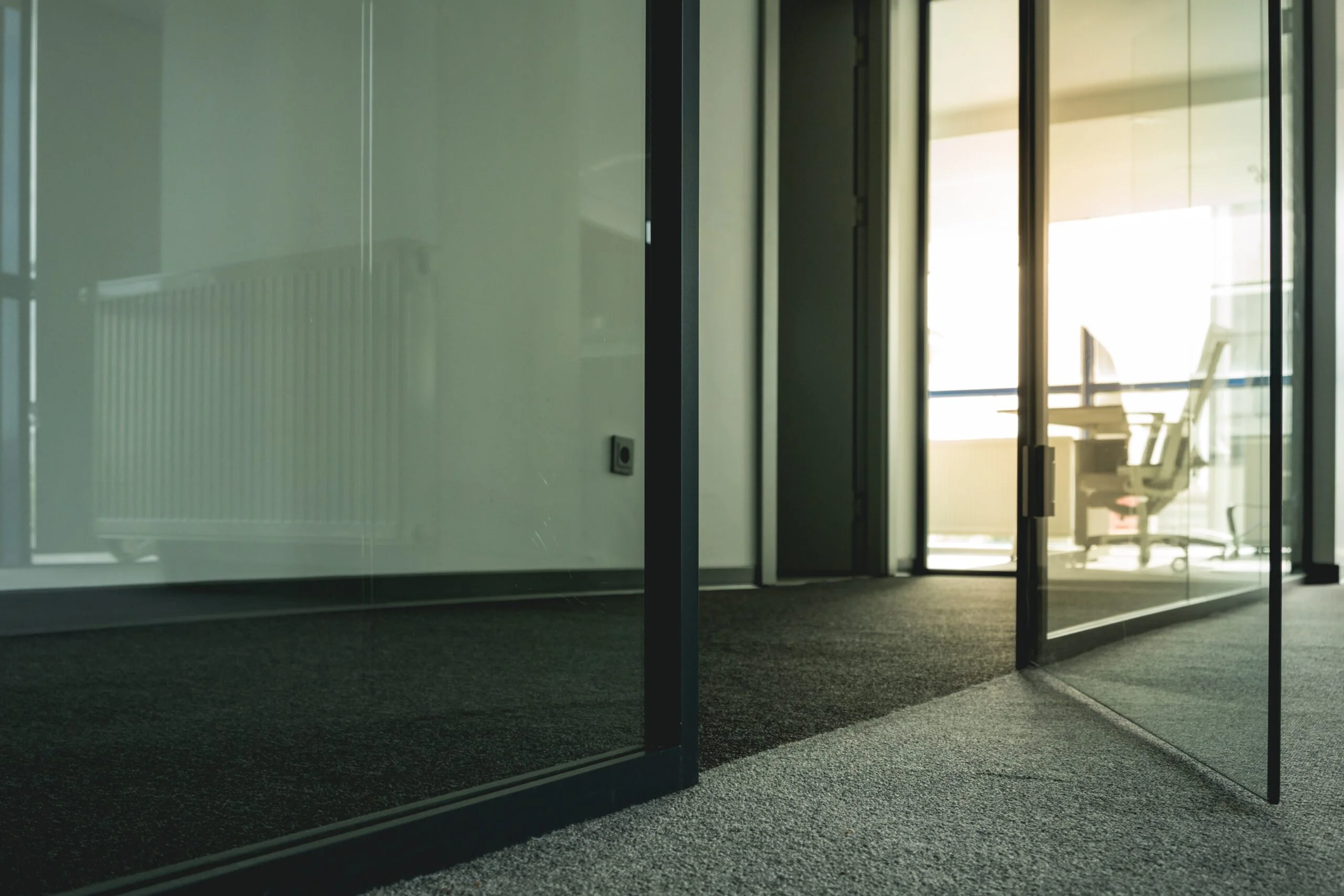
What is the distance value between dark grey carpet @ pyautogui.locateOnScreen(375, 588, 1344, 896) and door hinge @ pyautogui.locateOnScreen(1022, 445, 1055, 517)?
48 centimetres

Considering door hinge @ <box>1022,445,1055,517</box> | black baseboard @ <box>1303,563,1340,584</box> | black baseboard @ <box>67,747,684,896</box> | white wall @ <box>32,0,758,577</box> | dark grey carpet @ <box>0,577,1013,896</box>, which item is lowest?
black baseboard @ <box>1303,563,1340,584</box>

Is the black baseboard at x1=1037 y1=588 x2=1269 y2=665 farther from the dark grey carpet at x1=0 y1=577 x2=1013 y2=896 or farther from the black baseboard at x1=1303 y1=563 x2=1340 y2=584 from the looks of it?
the black baseboard at x1=1303 y1=563 x2=1340 y2=584

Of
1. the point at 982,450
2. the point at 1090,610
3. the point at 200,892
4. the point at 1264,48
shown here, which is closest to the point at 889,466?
the point at 982,450

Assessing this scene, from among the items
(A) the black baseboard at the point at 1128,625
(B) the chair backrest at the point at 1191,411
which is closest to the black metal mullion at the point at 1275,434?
(A) the black baseboard at the point at 1128,625

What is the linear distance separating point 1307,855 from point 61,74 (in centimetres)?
123

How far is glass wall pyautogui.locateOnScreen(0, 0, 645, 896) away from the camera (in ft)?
2.55

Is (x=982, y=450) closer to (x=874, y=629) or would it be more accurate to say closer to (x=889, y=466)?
(x=889, y=466)

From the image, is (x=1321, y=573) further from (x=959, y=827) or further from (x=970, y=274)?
(x=959, y=827)

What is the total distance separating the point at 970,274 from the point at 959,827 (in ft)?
14.2

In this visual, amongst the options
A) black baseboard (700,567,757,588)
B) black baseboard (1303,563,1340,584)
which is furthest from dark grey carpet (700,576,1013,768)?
black baseboard (1303,563,1340,584)

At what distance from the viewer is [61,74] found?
771 mm

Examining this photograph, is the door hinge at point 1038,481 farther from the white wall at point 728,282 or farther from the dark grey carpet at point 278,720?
the white wall at point 728,282

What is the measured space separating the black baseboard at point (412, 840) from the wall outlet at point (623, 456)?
12.5 inches

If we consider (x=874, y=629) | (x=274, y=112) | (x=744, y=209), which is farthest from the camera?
(x=744, y=209)
